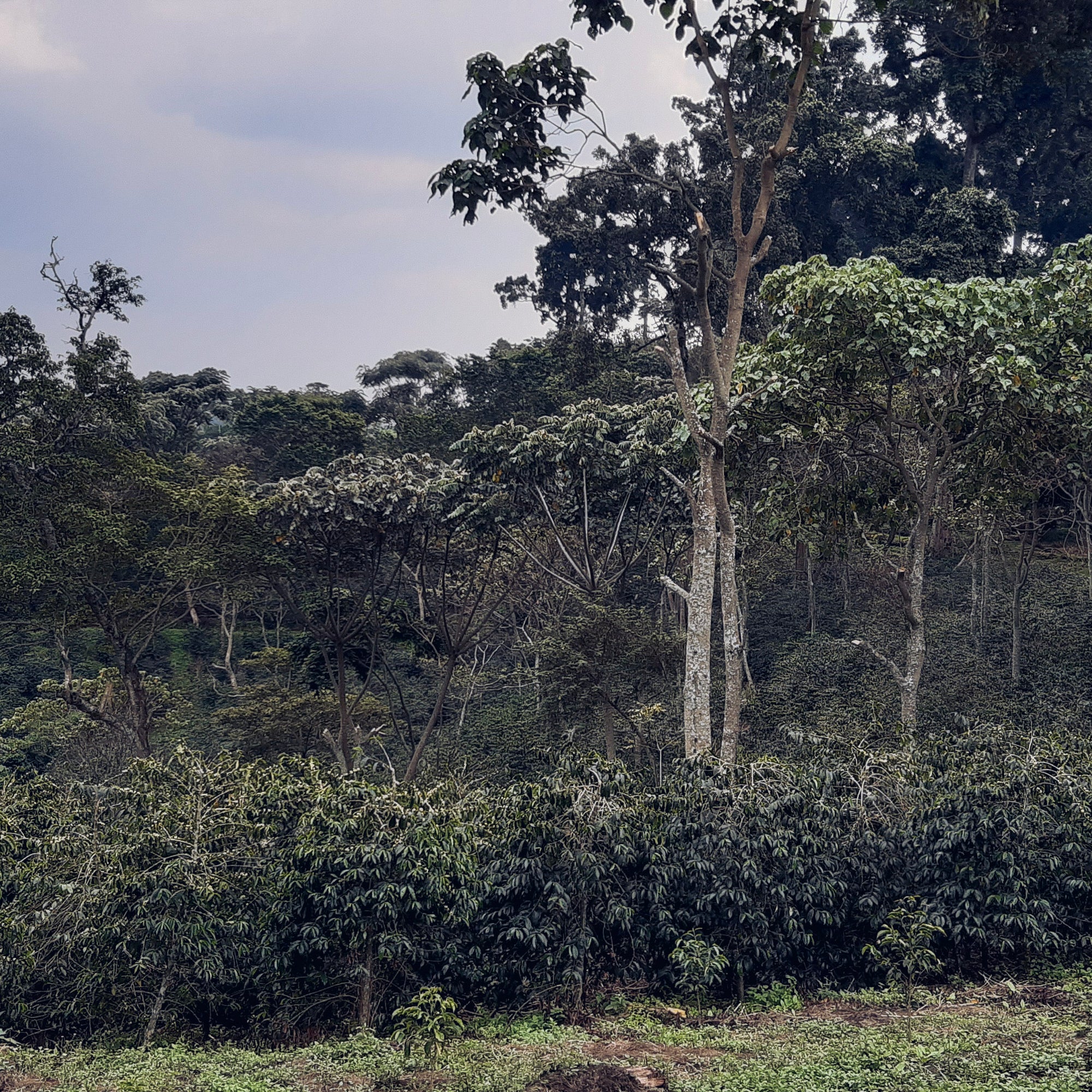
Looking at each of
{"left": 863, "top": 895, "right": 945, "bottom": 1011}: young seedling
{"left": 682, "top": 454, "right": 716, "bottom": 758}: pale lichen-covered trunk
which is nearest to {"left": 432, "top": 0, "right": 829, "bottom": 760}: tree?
{"left": 682, "top": 454, "right": 716, "bottom": 758}: pale lichen-covered trunk

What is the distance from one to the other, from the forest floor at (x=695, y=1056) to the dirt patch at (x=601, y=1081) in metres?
0.01

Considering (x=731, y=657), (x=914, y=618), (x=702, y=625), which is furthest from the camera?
(x=914, y=618)

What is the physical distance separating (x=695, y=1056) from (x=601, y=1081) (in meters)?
0.83

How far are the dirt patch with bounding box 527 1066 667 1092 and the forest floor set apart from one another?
0.01 m

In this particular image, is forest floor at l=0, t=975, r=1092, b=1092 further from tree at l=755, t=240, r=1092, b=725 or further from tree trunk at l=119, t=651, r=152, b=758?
tree trunk at l=119, t=651, r=152, b=758

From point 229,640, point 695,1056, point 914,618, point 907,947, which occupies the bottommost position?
point 695,1056

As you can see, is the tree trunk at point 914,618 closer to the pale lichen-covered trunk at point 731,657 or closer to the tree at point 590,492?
the pale lichen-covered trunk at point 731,657

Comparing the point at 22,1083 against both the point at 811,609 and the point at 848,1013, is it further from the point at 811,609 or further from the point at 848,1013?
the point at 811,609

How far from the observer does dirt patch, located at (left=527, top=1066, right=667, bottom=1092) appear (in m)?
5.89

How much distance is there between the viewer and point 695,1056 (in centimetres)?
648

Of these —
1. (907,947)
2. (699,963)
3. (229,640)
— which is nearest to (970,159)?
(229,640)

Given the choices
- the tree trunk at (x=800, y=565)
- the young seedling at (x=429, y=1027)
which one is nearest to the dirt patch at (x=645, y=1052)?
the young seedling at (x=429, y=1027)

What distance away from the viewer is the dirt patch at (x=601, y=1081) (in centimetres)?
589

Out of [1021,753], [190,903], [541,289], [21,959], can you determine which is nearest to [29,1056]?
[21,959]
